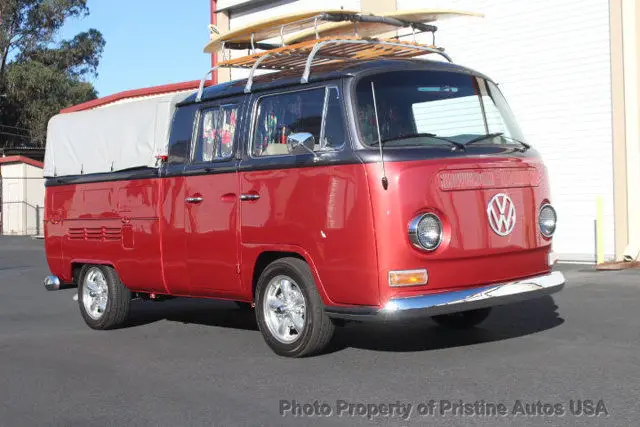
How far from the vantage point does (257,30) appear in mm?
8375

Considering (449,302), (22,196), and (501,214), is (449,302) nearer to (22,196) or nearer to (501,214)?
(501,214)

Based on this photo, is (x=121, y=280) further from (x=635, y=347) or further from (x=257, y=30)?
(x=635, y=347)

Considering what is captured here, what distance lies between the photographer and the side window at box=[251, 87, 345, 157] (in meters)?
6.91

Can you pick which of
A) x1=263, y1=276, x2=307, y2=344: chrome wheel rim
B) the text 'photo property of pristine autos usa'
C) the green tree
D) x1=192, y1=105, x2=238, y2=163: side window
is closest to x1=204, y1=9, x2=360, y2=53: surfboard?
the text 'photo property of pristine autos usa'

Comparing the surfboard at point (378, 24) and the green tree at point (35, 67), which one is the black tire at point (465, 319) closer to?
the surfboard at point (378, 24)

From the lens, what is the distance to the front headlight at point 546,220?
24.0 feet

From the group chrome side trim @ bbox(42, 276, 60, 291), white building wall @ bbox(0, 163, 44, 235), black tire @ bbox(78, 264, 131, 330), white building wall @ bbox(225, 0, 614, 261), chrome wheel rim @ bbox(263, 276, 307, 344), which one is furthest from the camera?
white building wall @ bbox(0, 163, 44, 235)

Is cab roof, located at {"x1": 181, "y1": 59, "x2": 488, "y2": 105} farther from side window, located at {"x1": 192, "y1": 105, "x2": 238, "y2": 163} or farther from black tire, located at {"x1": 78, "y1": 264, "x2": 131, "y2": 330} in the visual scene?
black tire, located at {"x1": 78, "y1": 264, "x2": 131, "y2": 330}

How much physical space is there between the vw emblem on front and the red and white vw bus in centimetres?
1

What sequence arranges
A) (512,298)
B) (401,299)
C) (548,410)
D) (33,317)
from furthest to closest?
(33,317) → (512,298) → (401,299) → (548,410)

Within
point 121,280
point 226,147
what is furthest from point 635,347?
point 121,280

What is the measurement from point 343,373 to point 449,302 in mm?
947

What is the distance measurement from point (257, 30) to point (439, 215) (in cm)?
291

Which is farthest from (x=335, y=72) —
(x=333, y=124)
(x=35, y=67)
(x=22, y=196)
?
(x=35, y=67)
